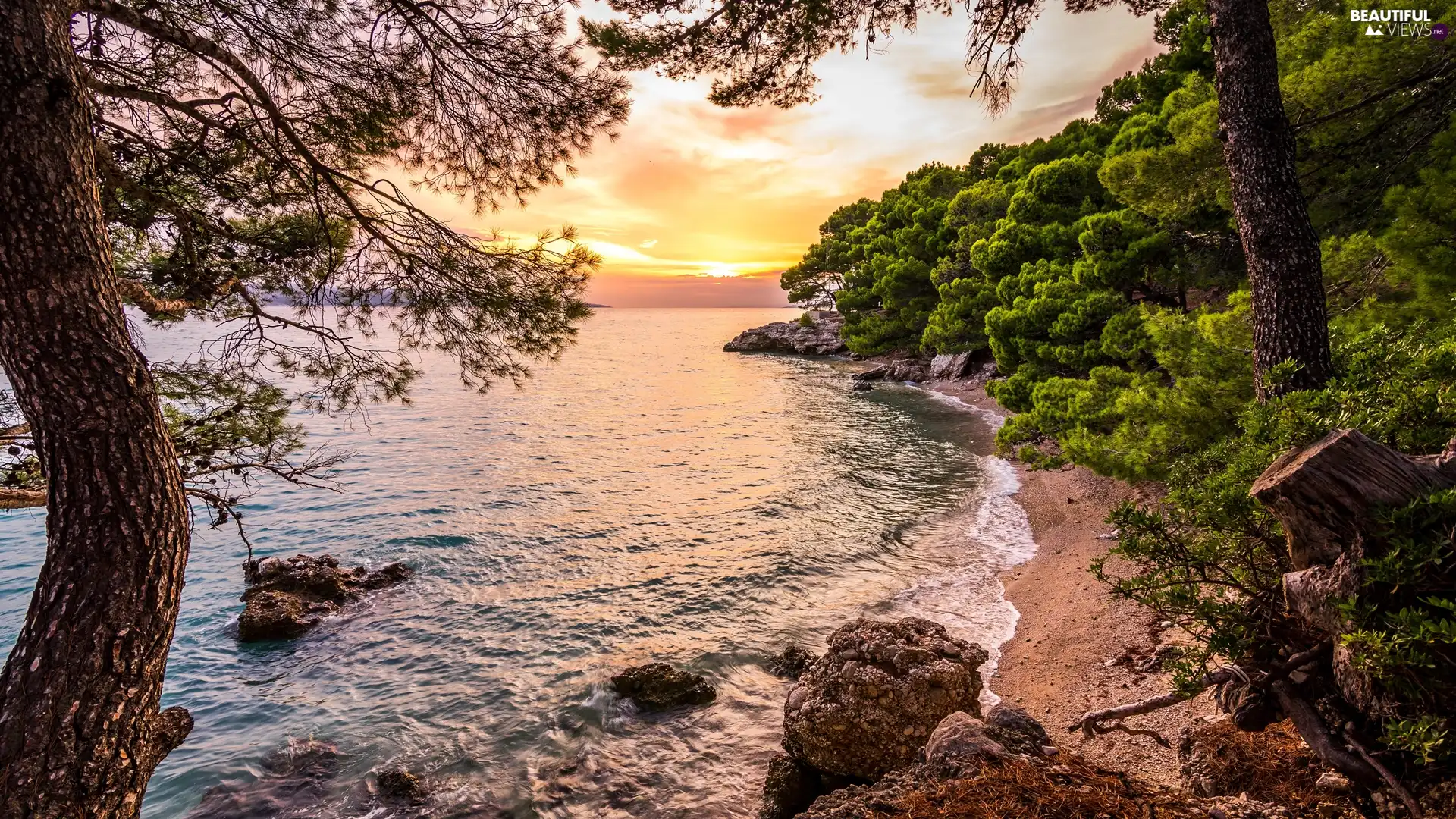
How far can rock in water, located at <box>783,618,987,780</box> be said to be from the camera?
557cm

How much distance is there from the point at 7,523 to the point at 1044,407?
26.6m

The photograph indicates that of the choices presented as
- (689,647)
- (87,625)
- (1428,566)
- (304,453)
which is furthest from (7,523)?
(1428,566)

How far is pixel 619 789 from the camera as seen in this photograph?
6.38 metres

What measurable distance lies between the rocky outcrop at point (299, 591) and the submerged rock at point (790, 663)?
8349mm

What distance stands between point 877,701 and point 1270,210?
5.23 metres

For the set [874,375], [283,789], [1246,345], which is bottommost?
[283,789]

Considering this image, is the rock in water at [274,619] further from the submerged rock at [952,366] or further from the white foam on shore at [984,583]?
the submerged rock at [952,366]

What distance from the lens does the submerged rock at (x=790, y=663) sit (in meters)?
8.24

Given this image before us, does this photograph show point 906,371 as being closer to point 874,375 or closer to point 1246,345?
point 874,375

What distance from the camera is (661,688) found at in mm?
7793

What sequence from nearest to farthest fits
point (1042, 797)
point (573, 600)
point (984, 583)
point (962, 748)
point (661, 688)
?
point (1042, 797)
point (962, 748)
point (661, 688)
point (984, 583)
point (573, 600)

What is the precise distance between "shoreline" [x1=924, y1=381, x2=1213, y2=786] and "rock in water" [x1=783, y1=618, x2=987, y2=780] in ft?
3.76

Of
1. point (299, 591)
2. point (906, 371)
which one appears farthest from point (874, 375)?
point (299, 591)

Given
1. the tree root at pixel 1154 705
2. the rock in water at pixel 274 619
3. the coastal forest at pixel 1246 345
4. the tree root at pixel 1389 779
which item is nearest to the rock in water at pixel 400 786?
the rock in water at pixel 274 619
